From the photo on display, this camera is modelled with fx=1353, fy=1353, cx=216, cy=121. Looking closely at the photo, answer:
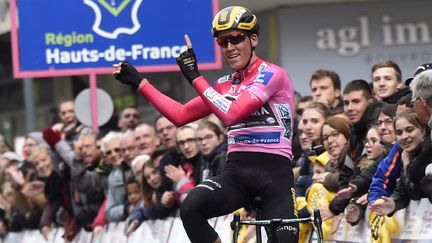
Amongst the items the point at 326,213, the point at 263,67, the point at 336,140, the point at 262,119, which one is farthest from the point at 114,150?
the point at 262,119

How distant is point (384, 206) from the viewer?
10352 millimetres

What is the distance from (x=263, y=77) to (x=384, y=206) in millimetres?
1958

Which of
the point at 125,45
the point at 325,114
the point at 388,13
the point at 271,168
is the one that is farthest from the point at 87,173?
the point at 271,168

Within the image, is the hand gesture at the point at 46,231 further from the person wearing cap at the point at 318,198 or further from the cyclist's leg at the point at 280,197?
the cyclist's leg at the point at 280,197

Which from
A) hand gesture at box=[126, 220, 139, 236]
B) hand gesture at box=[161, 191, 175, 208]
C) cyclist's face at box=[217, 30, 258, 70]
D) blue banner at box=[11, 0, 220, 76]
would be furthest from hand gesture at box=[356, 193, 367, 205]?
blue banner at box=[11, 0, 220, 76]

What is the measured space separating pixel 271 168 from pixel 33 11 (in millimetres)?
9270

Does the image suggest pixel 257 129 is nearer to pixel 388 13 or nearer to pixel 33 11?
pixel 33 11

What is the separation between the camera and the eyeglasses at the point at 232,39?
353 inches

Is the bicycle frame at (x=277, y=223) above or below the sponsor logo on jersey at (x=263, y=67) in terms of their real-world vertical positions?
below

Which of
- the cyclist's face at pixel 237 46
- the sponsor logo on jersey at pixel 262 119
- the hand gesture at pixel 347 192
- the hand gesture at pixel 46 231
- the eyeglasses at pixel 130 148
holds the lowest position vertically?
the hand gesture at pixel 46 231

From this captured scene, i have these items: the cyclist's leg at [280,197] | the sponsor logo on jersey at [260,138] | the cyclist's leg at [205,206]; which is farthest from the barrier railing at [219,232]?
the cyclist's leg at [205,206]

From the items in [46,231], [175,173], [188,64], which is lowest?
[46,231]

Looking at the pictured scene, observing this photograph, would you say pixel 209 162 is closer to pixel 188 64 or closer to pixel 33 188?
pixel 188 64

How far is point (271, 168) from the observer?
29.4 feet
